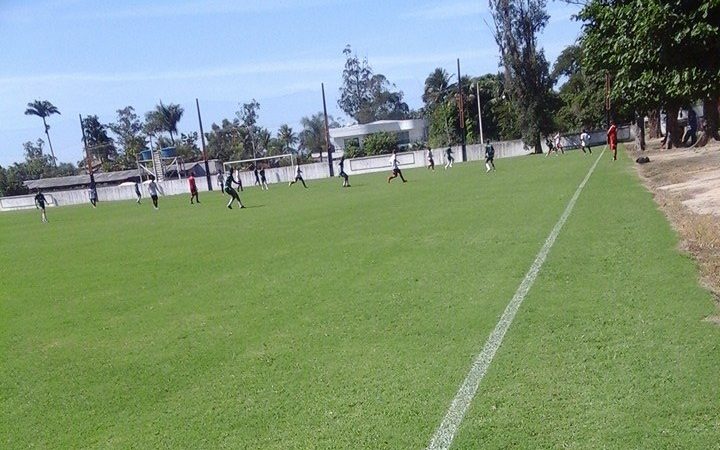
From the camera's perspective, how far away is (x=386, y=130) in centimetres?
7981

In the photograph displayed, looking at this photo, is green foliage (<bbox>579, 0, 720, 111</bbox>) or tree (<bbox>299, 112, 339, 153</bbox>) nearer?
green foliage (<bbox>579, 0, 720, 111</bbox>)

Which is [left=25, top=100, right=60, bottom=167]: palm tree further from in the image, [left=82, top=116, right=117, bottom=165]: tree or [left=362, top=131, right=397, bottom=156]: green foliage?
[left=362, top=131, right=397, bottom=156]: green foliage

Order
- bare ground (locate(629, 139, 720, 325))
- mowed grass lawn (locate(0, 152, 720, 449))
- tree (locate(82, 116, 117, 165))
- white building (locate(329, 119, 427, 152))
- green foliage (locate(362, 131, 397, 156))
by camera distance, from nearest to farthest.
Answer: mowed grass lawn (locate(0, 152, 720, 449)), bare ground (locate(629, 139, 720, 325)), green foliage (locate(362, 131, 397, 156)), white building (locate(329, 119, 427, 152)), tree (locate(82, 116, 117, 165))

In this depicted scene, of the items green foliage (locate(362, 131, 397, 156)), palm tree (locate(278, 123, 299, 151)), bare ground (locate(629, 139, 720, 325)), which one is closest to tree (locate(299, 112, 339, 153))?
palm tree (locate(278, 123, 299, 151))

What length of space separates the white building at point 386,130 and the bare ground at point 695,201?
5705 centimetres

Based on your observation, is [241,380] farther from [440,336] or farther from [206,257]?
[206,257]

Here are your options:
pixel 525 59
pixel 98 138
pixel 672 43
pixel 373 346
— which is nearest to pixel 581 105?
pixel 525 59

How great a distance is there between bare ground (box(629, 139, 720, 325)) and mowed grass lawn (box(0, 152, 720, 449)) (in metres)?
0.29

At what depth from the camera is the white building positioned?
79.9 m

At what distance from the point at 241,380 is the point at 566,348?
282 centimetres

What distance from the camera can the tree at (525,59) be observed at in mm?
50125

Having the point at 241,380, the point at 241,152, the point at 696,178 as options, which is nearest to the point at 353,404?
the point at 241,380

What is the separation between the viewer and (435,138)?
68438 mm

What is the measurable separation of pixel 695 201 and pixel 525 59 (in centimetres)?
4081
